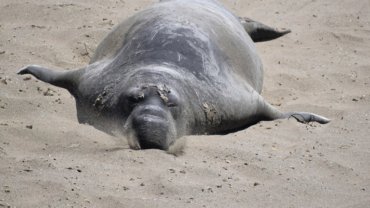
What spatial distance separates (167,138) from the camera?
4383 mm

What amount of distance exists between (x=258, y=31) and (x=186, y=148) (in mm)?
3137

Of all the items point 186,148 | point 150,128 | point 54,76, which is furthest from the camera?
point 54,76

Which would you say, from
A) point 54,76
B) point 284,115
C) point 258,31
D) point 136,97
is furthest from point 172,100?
point 258,31

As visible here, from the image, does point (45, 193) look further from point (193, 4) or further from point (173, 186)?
point (193, 4)

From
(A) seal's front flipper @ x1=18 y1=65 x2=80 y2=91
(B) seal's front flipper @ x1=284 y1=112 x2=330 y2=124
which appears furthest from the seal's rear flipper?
(A) seal's front flipper @ x1=18 y1=65 x2=80 y2=91

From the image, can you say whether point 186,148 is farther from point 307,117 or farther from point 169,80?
point 307,117

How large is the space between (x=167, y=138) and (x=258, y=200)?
0.74m

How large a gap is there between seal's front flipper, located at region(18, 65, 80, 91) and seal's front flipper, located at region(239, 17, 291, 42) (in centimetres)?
234

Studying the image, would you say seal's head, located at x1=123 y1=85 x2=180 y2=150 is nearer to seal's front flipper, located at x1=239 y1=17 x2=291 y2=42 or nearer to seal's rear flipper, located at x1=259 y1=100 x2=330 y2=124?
seal's rear flipper, located at x1=259 y1=100 x2=330 y2=124

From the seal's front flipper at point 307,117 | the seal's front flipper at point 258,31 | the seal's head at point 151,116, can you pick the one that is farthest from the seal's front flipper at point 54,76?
the seal's front flipper at point 258,31

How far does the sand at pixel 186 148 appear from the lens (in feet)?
12.3

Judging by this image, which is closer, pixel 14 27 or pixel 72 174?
pixel 72 174

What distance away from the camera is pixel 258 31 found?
739cm

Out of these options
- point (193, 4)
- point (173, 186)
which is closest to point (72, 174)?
point (173, 186)
